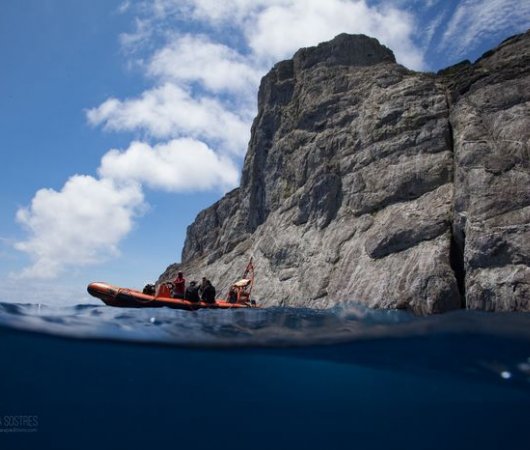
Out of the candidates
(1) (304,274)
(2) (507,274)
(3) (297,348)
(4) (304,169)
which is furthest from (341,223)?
(3) (297,348)

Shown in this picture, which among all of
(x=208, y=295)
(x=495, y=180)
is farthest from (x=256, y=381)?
(x=495, y=180)

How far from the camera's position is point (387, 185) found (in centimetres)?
3788

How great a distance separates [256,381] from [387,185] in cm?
2365

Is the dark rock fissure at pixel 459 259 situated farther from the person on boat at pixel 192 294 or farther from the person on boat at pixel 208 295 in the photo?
the person on boat at pixel 192 294

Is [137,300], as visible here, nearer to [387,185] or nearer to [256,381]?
[256,381]

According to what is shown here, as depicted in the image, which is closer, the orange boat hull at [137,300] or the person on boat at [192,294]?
the orange boat hull at [137,300]

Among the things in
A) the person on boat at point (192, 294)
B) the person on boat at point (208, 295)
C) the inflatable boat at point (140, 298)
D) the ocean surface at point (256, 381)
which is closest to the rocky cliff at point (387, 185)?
the ocean surface at point (256, 381)

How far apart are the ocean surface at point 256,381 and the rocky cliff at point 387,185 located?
28.7 ft

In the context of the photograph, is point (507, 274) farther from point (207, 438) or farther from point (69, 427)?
point (69, 427)

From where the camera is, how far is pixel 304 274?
3953 cm

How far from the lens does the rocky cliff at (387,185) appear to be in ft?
94.9

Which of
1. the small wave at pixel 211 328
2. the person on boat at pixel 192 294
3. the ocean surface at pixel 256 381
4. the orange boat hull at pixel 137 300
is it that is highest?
the person on boat at pixel 192 294

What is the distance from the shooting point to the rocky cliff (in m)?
28.9

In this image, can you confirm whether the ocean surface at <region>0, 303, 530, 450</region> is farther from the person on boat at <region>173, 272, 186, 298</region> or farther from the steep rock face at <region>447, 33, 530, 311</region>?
the steep rock face at <region>447, 33, 530, 311</region>
